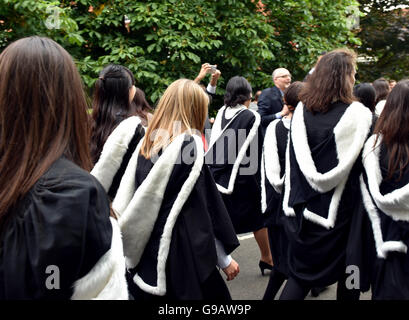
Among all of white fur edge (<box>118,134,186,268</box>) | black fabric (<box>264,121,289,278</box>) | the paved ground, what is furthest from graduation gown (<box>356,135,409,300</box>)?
the paved ground

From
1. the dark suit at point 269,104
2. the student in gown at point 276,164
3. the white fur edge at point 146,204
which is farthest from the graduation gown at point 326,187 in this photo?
the dark suit at point 269,104

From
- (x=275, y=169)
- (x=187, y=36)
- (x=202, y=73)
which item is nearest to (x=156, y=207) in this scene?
(x=275, y=169)

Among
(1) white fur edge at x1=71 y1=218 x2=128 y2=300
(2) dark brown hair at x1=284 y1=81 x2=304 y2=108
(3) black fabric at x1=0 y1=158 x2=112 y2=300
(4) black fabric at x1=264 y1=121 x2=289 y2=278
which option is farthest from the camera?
(2) dark brown hair at x1=284 y1=81 x2=304 y2=108

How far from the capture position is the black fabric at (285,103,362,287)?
3.31 m

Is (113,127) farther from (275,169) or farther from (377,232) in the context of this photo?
(377,232)

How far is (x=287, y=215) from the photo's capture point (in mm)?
3594

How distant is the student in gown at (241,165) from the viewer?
5.11 m

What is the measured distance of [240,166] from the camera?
16.8 feet

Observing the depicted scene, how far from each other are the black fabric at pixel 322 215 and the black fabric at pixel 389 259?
207mm

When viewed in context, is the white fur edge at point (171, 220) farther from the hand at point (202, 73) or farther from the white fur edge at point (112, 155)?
the hand at point (202, 73)

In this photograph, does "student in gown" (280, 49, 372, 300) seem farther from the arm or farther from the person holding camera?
the person holding camera
